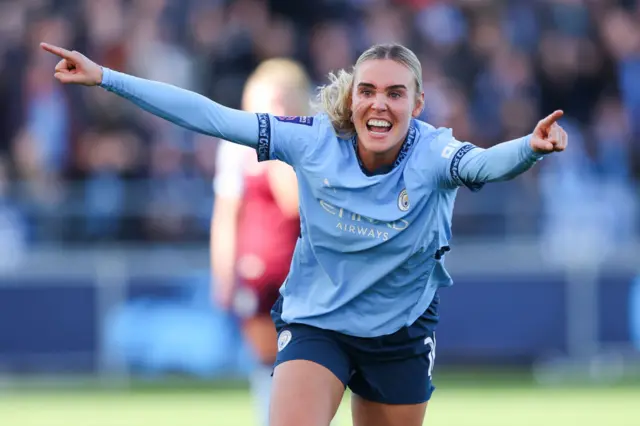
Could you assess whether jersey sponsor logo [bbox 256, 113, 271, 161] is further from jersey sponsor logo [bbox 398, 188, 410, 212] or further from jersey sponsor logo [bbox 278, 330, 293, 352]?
jersey sponsor logo [bbox 278, 330, 293, 352]

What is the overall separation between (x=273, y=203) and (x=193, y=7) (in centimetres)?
846

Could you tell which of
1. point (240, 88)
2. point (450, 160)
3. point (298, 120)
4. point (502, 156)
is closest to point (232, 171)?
point (298, 120)

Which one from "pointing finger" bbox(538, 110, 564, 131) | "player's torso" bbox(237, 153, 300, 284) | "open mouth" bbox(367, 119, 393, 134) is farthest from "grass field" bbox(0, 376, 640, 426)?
"pointing finger" bbox(538, 110, 564, 131)

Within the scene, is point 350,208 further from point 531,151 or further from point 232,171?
point 232,171

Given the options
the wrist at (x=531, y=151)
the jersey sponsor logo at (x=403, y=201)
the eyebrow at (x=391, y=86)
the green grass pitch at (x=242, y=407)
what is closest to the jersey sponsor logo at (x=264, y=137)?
the eyebrow at (x=391, y=86)

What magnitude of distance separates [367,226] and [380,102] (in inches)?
21.1

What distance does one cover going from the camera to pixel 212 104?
5.75 metres

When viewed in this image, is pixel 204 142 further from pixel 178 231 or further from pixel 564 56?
pixel 564 56

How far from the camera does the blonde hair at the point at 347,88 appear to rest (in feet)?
19.1

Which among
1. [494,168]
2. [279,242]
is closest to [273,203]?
[279,242]

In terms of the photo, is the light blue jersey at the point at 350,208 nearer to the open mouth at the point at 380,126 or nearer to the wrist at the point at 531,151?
the open mouth at the point at 380,126

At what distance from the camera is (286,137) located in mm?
5906

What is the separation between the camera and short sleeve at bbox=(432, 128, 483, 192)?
5.63m

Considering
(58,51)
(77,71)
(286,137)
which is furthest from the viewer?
(286,137)
